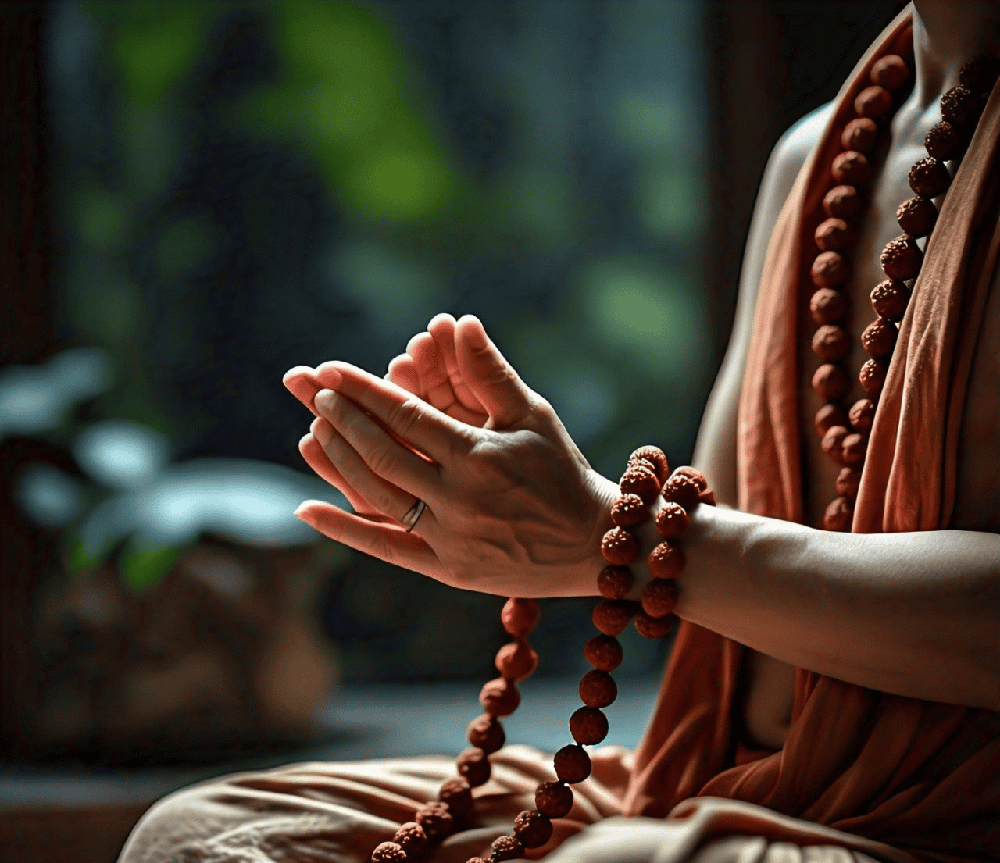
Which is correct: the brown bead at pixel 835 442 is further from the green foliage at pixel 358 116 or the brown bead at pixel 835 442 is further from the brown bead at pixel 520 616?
the green foliage at pixel 358 116

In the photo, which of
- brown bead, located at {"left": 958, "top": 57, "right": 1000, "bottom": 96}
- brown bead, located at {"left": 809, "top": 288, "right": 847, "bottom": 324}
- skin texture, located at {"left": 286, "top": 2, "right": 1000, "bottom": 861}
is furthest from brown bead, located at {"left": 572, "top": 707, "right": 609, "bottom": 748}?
brown bead, located at {"left": 958, "top": 57, "right": 1000, "bottom": 96}

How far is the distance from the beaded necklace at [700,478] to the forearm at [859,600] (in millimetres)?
32

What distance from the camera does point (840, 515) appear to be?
3.24ft

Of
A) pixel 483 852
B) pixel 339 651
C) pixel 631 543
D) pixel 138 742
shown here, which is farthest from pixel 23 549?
pixel 631 543

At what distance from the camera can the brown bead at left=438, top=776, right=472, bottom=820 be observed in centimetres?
103

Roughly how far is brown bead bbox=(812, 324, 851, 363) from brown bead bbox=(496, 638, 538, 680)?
386 millimetres

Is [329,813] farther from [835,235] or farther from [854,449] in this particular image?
[835,235]

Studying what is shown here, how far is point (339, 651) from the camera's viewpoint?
8.86 ft

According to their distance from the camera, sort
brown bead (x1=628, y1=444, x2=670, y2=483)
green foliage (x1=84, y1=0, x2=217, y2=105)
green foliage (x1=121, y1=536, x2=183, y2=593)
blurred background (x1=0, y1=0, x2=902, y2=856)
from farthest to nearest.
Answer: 1. green foliage (x1=84, y1=0, x2=217, y2=105)
2. blurred background (x1=0, y1=0, x2=902, y2=856)
3. green foliage (x1=121, y1=536, x2=183, y2=593)
4. brown bead (x1=628, y1=444, x2=670, y2=483)

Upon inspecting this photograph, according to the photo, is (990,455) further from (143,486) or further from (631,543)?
(143,486)

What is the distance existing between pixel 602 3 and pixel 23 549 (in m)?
1.85

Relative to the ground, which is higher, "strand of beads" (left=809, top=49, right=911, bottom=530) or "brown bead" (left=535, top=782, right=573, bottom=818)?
"strand of beads" (left=809, top=49, right=911, bottom=530)

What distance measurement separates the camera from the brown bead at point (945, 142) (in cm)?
98

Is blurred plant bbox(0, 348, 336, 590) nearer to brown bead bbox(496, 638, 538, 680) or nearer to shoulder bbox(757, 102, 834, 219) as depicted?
brown bead bbox(496, 638, 538, 680)
